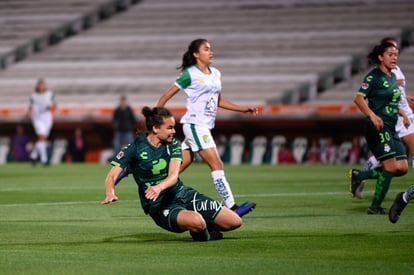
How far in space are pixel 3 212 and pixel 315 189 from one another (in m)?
6.64

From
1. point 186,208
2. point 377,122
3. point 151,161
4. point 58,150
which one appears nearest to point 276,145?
point 58,150

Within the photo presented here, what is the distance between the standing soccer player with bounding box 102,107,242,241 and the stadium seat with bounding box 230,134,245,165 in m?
23.8

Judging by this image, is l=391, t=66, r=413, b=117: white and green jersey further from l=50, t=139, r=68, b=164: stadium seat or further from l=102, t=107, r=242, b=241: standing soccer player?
l=50, t=139, r=68, b=164: stadium seat

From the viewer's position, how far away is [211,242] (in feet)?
Answer: 33.0

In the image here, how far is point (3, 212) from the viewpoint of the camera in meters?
13.7

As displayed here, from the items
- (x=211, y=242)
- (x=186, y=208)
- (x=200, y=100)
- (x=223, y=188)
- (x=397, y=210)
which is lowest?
(x=223, y=188)

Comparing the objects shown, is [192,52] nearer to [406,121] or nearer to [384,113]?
[384,113]

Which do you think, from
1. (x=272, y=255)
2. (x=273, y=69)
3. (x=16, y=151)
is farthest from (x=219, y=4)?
(x=272, y=255)

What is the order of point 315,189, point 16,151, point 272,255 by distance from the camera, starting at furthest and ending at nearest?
point 16,151
point 315,189
point 272,255

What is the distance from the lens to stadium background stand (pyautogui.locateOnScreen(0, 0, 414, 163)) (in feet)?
117

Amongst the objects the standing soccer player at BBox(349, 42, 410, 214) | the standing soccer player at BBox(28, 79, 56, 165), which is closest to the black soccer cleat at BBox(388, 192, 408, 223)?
the standing soccer player at BBox(349, 42, 410, 214)

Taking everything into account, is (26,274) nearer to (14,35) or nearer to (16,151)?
(16,151)

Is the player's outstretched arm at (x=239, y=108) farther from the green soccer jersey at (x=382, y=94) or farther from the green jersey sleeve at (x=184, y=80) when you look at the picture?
the green soccer jersey at (x=382, y=94)

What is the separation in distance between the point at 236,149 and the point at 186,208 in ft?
79.6
